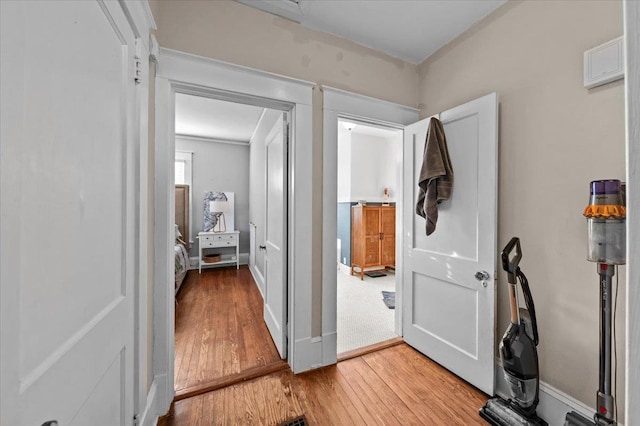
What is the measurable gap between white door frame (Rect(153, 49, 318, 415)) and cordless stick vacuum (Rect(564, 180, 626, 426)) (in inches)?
61.9

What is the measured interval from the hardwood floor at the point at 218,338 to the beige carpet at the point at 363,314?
2.49 ft

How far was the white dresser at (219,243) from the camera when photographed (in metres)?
4.91

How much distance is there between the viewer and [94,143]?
827 mm

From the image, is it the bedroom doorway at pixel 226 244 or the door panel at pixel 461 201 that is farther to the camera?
the bedroom doorway at pixel 226 244

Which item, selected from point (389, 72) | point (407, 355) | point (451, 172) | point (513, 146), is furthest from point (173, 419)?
point (389, 72)

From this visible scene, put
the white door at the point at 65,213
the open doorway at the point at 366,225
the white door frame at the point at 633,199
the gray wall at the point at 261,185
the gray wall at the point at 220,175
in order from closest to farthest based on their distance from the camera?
→ the white door frame at the point at 633,199 → the white door at the point at 65,213 → the gray wall at the point at 261,185 → the open doorway at the point at 366,225 → the gray wall at the point at 220,175

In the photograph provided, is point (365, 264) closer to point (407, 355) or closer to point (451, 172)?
point (407, 355)

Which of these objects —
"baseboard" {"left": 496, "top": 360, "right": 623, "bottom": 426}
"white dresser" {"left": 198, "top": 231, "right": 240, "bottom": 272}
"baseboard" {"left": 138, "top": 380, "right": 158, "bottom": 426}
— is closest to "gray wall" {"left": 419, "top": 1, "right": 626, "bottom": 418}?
"baseboard" {"left": 496, "top": 360, "right": 623, "bottom": 426}

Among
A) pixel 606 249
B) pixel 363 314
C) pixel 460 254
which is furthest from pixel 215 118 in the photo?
pixel 606 249

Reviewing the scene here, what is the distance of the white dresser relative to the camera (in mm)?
4910

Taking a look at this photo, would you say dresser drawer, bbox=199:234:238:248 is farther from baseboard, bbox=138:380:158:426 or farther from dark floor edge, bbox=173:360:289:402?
baseboard, bbox=138:380:158:426

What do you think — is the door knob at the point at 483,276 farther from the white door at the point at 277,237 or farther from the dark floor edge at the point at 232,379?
the dark floor edge at the point at 232,379

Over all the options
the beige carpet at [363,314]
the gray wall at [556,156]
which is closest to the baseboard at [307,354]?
the beige carpet at [363,314]

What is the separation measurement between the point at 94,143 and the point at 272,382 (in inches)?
71.2
